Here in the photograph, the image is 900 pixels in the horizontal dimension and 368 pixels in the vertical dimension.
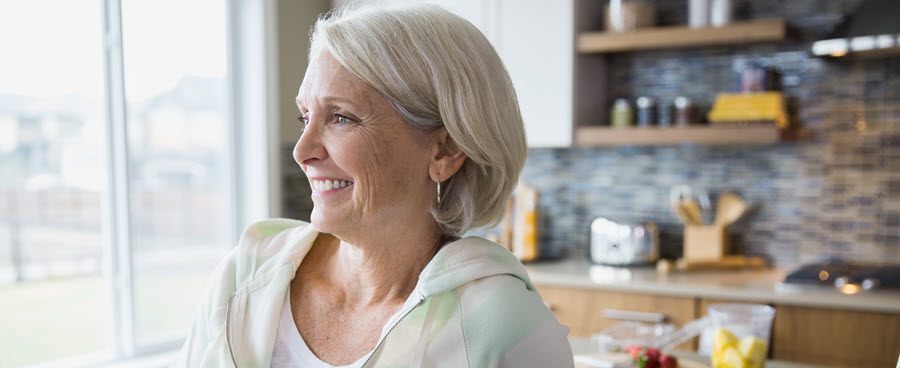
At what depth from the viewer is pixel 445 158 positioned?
1.16 meters

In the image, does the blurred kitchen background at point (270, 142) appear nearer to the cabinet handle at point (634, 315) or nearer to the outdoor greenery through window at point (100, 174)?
the outdoor greenery through window at point (100, 174)

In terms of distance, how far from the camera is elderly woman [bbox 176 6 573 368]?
42.0 inches

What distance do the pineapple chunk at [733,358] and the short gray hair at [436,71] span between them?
2.26ft

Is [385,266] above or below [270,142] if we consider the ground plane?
below

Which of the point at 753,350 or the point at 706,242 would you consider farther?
the point at 706,242

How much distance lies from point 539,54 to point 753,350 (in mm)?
1795

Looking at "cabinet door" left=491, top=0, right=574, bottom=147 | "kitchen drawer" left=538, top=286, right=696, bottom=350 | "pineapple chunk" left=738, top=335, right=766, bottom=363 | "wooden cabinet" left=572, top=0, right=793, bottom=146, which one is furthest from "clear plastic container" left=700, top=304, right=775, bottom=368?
"cabinet door" left=491, top=0, right=574, bottom=147

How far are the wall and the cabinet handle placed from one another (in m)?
0.62

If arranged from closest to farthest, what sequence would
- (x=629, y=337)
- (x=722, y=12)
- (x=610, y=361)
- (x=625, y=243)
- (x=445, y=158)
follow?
(x=445, y=158) → (x=610, y=361) → (x=629, y=337) → (x=722, y=12) → (x=625, y=243)

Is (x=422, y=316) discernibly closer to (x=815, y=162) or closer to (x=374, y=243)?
(x=374, y=243)

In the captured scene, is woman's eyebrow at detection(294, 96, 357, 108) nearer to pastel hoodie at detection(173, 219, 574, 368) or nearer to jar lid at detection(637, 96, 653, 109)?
pastel hoodie at detection(173, 219, 574, 368)

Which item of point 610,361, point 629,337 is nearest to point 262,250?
point 610,361

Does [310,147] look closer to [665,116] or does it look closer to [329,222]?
[329,222]

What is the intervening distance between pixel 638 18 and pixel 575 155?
71 cm
